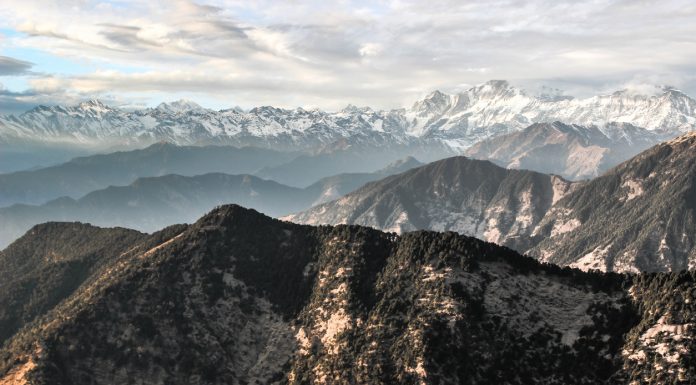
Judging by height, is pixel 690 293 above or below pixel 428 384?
above

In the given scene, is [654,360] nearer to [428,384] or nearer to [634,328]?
[634,328]

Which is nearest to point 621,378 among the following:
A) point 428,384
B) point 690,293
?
point 690,293

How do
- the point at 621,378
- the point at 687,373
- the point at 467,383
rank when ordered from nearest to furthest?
the point at 687,373 < the point at 621,378 < the point at 467,383

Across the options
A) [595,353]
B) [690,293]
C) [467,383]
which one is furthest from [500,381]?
[690,293]

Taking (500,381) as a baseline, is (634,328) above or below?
above

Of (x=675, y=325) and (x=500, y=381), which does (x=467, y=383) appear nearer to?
(x=500, y=381)

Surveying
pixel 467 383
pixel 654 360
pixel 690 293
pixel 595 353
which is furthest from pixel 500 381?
pixel 690 293

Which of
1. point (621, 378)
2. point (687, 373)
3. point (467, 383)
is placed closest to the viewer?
point (687, 373)

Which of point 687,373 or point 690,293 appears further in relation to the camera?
point 690,293

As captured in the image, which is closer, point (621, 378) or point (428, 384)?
point (621, 378)
